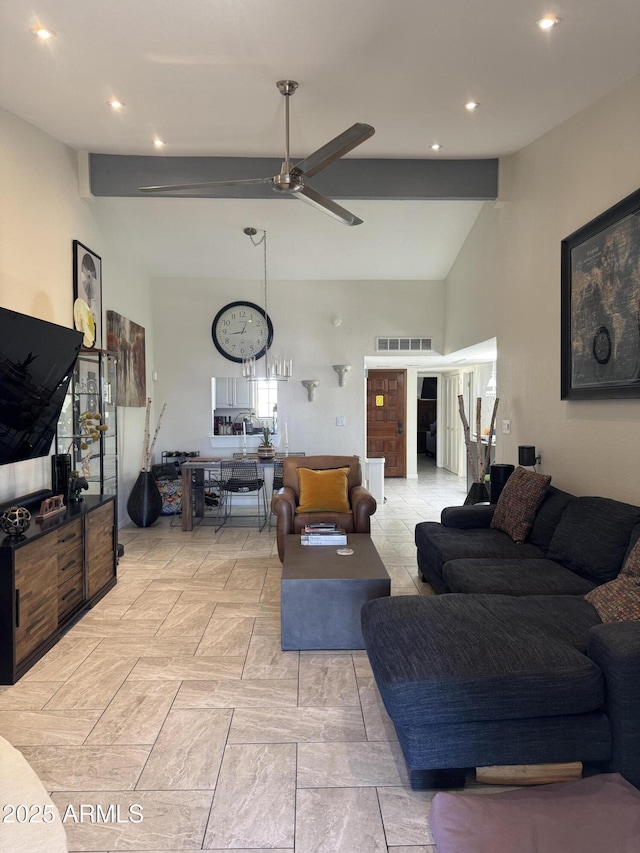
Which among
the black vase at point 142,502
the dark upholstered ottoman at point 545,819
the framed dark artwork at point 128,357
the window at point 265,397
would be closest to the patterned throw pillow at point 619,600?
the dark upholstered ottoman at point 545,819

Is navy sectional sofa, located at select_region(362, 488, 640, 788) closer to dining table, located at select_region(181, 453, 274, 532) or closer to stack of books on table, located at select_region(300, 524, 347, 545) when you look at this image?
stack of books on table, located at select_region(300, 524, 347, 545)

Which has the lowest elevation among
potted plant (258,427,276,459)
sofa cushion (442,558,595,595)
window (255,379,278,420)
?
sofa cushion (442,558,595,595)

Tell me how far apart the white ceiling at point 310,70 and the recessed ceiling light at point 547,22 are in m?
0.04

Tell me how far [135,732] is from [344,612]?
1.23 meters

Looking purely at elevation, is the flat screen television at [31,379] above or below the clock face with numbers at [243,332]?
below

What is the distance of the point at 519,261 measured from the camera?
16.0ft

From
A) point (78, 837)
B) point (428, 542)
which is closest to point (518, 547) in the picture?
point (428, 542)

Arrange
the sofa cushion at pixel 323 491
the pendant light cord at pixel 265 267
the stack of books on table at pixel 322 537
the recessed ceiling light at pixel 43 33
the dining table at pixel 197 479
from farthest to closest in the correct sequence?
1. the pendant light cord at pixel 265 267
2. the dining table at pixel 197 479
3. the sofa cushion at pixel 323 491
4. the stack of books on table at pixel 322 537
5. the recessed ceiling light at pixel 43 33

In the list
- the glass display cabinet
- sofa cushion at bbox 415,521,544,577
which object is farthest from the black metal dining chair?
sofa cushion at bbox 415,521,544,577

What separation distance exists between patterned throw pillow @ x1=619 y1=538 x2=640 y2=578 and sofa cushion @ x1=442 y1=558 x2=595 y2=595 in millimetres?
341

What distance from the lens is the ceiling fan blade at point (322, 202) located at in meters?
3.25

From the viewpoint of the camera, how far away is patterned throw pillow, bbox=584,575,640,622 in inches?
91.4

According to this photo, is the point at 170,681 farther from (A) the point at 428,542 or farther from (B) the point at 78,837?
(A) the point at 428,542

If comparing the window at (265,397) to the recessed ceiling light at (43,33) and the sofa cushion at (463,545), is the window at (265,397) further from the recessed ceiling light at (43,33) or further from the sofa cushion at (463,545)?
the recessed ceiling light at (43,33)
